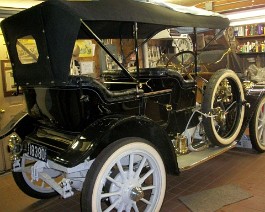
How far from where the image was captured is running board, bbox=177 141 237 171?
9.73 feet

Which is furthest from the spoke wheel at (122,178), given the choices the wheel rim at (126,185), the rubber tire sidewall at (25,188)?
the rubber tire sidewall at (25,188)

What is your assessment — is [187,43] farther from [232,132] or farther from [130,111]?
[130,111]

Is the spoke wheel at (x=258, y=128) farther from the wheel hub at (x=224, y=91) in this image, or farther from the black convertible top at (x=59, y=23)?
the black convertible top at (x=59, y=23)

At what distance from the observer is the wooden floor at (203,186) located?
2.99m

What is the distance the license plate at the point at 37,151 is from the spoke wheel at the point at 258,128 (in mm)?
2921

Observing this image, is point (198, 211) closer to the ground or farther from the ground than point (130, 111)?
closer to the ground

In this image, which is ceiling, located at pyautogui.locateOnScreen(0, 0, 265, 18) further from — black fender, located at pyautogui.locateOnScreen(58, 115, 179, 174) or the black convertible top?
black fender, located at pyautogui.locateOnScreen(58, 115, 179, 174)

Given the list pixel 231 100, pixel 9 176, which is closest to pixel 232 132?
pixel 231 100

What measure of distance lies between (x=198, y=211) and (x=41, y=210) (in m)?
1.67

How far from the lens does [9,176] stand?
424 centimetres

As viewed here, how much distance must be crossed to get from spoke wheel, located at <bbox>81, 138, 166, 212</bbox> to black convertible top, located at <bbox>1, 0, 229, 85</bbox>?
2.38 ft

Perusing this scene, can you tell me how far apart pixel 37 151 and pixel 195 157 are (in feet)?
5.51

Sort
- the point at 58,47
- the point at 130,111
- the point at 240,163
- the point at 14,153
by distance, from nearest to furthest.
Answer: the point at 58,47
the point at 130,111
the point at 14,153
the point at 240,163

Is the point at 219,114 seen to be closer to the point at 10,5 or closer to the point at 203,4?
the point at 10,5
